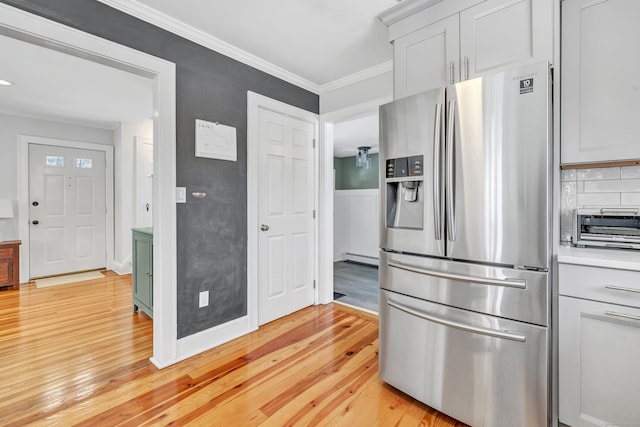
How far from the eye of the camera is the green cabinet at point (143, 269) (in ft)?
8.87

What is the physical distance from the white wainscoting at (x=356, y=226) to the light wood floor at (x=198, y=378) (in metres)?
2.88

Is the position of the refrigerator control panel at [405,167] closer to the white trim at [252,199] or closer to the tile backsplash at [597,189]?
the tile backsplash at [597,189]

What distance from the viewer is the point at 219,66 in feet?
7.93

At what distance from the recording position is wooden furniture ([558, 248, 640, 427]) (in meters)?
1.23

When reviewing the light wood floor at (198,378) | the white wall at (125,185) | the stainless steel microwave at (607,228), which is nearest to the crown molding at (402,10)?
the stainless steel microwave at (607,228)

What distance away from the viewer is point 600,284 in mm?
1288

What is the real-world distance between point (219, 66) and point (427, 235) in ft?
6.78

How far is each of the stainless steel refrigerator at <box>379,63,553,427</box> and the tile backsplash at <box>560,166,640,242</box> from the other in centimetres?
68

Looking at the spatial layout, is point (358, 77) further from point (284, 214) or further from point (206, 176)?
point (206, 176)

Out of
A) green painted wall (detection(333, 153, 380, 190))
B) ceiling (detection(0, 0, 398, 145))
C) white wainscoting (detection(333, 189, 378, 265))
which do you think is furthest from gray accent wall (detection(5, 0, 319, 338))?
green painted wall (detection(333, 153, 380, 190))

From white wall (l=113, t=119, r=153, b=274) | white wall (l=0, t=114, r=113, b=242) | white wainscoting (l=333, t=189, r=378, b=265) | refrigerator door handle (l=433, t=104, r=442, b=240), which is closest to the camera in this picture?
refrigerator door handle (l=433, t=104, r=442, b=240)

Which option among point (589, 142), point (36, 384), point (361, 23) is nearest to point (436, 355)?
point (589, 142)

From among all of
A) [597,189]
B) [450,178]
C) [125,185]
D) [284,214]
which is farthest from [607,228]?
[125,185]

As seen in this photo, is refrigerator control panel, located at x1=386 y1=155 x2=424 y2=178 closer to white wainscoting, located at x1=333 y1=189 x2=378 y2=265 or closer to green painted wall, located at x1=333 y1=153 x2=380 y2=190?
white wainscoting, located at x1=333 y1=189 x2=378 y2=265
